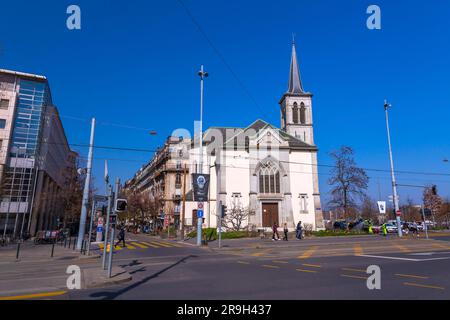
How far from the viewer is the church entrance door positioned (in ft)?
153

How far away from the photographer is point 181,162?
238ft

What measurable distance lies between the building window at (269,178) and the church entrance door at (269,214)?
2220mm

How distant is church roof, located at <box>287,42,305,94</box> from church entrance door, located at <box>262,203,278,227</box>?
2330 cm

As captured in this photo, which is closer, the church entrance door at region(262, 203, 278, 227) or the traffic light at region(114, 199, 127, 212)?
the traffic light at region(114, 199, 127, 212)

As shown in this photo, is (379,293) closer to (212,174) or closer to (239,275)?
(239,275)

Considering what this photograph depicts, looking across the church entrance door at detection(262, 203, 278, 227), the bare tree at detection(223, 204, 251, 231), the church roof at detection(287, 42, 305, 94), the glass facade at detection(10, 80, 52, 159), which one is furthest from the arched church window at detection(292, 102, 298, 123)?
the glass facade at detection(10, 80, 52, 159)

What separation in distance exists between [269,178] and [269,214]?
5.37 metres

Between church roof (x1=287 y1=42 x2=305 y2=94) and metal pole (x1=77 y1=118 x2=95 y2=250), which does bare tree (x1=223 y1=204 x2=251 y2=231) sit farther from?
church roof (x1=287 y1=42 x2=305 y2=94)

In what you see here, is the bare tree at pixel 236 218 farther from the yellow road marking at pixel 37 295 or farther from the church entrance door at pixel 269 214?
the yellow road marking at pixel 37 295

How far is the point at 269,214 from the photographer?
46.8 m

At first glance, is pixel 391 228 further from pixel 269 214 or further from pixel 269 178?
pixel 269 178

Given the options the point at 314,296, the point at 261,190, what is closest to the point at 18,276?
the point at 314,296
